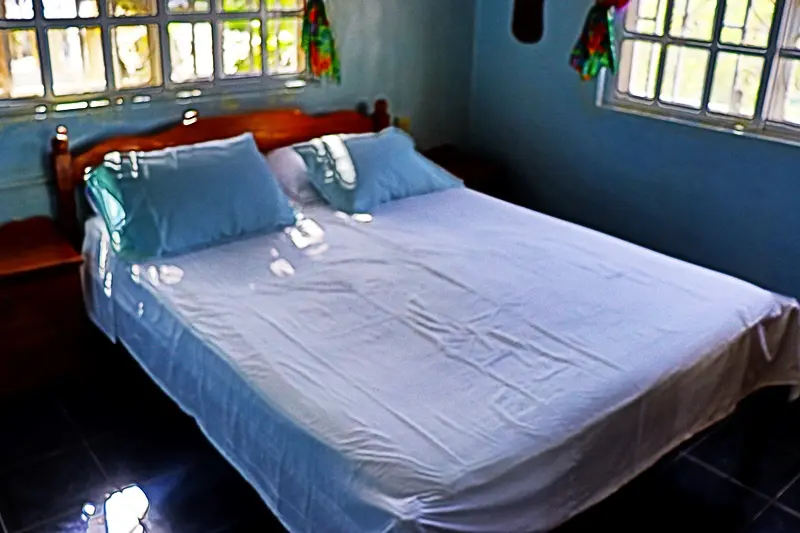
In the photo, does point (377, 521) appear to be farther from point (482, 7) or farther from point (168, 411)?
point (482, 7)

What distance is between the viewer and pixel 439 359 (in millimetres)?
1945

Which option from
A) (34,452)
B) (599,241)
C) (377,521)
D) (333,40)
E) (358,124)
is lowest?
(34,452)

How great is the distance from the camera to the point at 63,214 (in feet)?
9.37

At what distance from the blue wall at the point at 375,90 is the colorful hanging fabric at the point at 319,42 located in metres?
0.09

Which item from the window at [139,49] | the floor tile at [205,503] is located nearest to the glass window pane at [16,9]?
the window at [139,49]

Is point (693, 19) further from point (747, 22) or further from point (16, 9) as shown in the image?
point (16, 9)

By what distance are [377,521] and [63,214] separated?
76.9 inches

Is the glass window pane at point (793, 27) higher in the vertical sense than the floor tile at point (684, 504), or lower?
higher

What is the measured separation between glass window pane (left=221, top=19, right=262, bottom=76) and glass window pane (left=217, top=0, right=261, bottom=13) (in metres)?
0.04

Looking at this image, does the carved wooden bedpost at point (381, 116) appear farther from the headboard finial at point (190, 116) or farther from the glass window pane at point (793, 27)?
the glass window pane at point (793, 27)

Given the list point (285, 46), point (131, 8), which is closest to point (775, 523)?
point (285, 46)

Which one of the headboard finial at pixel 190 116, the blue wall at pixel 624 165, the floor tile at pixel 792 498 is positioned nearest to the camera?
the floor tile at pixel 792 498

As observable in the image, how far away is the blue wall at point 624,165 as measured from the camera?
9.80 ft

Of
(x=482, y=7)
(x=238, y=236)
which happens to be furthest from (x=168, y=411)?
(x=482, y=7)
